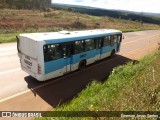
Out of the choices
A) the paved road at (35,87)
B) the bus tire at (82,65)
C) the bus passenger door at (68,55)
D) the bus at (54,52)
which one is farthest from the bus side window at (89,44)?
the bus passenger door at (68,55)

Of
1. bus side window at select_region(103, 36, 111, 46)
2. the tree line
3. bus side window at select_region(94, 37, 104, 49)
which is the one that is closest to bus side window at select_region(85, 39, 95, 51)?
bus side window at select_region(94, 37, 104, 49)

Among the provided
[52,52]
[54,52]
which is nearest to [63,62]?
[54,52]

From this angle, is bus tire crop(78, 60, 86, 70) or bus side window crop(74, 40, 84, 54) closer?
bus side window crop(74, 40, 84, 54)

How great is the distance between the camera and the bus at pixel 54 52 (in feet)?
38.4

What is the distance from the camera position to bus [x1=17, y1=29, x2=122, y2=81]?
A: 38.4 ft

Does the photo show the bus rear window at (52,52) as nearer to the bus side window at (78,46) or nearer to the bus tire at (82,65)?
the bus side window at (78,46)

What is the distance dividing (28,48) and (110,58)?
36.5 ft

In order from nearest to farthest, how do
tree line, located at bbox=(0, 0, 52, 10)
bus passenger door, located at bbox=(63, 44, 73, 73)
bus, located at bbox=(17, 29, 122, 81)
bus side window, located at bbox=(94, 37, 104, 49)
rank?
bus, located at bbox=(17, 29, 122, 81), bus passenger door, located at bbox=(63, 44, 73, 73), bus side window, located at bbox=(94, 37, 104, 49), tree line, located at bbox=(0, 0, 52, 10)

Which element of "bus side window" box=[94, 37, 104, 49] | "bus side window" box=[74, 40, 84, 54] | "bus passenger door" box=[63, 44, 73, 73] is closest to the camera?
"bus passenger door" box=[63, 44, 73, 73]

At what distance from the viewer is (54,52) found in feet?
41.2

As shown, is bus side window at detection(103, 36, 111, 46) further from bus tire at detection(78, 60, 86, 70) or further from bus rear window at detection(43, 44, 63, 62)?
bus rear window at detection(43, 44, 63, 62)

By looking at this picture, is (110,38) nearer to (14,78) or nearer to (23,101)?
(14,78)

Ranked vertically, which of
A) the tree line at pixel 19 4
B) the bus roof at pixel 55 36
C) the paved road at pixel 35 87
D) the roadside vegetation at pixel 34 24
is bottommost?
the paved road at pixel 35 87

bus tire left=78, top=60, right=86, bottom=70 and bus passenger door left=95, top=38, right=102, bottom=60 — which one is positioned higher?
bus passenger door left=95, top=38, right=102, bottom=60
